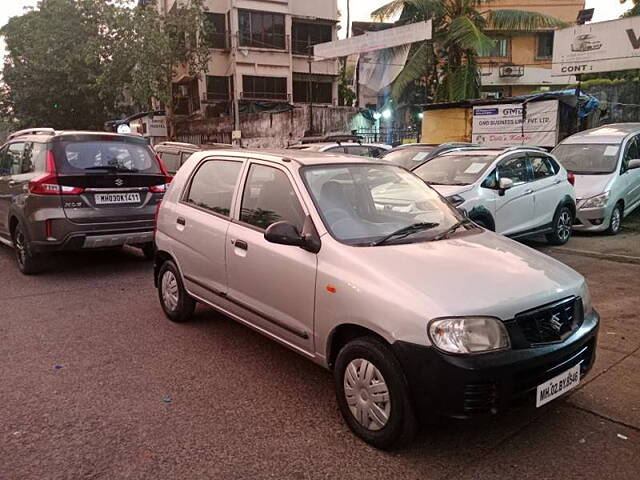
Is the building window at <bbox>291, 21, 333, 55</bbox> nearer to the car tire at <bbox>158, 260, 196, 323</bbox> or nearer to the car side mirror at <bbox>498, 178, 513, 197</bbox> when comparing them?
the car side mirror at <bbox>498, 178, 513, 197</bbox>

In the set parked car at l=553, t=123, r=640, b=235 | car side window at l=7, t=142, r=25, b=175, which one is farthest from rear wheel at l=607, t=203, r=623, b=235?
car side window at l=7, t=142, r=25, b=175

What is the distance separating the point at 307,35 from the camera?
32.0 metres

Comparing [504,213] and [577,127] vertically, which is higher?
[577,127]

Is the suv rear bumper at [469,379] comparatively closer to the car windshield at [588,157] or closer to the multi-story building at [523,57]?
the car windshield at [588,157]

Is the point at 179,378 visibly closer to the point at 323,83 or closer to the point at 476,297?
the point at 476,297

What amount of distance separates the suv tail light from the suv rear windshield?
86 millimetres

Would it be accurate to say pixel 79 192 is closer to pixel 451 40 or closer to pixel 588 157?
pixel 588 157

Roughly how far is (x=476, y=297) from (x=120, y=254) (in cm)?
690

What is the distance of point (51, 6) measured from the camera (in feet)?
102

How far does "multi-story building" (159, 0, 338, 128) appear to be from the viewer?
1163 inches

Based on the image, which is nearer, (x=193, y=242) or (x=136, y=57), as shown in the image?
(x=193, y=242)

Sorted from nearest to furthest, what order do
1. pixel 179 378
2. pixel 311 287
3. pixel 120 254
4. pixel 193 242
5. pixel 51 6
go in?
pixel 311 287 → pixel 179 378 → pixel 193 242 → pixel 120 254 → pixel 51 6

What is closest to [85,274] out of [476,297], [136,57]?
[476,297]

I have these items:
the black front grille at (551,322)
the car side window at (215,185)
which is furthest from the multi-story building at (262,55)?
the black front grille at (551,322)
